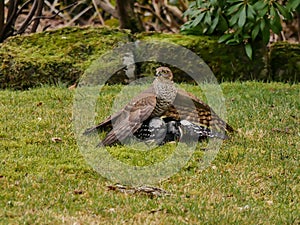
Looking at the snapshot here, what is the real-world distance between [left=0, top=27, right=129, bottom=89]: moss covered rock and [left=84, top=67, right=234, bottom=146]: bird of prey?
2756mm

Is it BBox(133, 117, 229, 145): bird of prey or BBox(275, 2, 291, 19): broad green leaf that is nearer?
BBox(133, 117, 229, 145): bird of prey

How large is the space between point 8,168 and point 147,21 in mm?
8786

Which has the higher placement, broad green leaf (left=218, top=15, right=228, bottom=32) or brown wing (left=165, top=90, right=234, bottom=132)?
brown wing (left=165, top=90, right=234, bottom=132)

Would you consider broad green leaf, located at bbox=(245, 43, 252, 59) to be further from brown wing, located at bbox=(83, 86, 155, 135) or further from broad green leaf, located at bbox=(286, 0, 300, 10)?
brown wing, located at bbox=(83, 86, 155, 135)

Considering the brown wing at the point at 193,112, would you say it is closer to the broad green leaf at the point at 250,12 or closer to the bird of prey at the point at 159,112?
the bird of prey at the point at 159,112

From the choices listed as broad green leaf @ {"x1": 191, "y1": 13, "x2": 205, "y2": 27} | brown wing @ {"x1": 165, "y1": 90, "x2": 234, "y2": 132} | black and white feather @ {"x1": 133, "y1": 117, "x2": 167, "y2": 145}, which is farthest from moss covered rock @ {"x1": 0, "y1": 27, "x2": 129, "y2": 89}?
black and white feather @ {"x1": 133, "y1": 117, "x2": 167, "y2": 145}

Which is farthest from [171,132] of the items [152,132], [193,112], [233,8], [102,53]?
[102,53]

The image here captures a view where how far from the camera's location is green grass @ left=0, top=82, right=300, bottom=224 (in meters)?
3.89

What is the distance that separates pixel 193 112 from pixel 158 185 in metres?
1.24

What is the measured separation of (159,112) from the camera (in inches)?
211

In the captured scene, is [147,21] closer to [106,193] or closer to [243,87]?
[243,87]

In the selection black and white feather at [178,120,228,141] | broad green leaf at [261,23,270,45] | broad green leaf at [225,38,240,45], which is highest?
black and white feather at [178,120,228,141]

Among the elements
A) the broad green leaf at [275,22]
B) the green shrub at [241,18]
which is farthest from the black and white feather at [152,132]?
the broad green leaf at [275,22]

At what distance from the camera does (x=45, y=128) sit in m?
5.67
